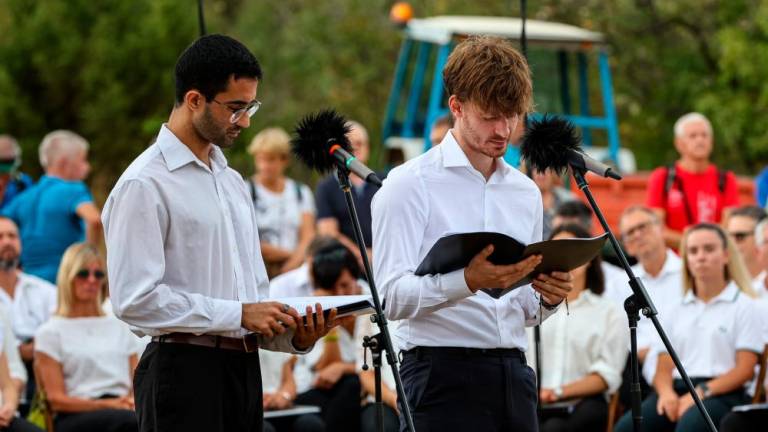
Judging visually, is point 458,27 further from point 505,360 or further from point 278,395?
point 505,360

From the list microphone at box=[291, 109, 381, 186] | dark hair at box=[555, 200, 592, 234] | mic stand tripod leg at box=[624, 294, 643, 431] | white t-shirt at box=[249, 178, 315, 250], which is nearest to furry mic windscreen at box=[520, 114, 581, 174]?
mic stand tripod leg at box=[624, 294, 643, 431]

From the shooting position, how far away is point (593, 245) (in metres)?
4.00

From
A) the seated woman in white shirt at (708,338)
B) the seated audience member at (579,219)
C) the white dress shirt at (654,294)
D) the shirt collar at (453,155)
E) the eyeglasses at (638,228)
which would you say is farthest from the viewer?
the seated audience member at (579,219)

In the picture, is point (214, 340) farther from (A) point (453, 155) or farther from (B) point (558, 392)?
(B) point (558, 392)

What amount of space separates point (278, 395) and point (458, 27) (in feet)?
19.4

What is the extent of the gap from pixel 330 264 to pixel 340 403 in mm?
848

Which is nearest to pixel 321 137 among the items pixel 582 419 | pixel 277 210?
pixel 582 419

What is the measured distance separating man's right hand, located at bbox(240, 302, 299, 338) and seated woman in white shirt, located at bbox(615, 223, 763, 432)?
352cm

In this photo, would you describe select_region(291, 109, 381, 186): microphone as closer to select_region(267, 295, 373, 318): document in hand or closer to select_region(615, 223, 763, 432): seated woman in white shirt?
select_region(267, 295, 373, 318): document in hand

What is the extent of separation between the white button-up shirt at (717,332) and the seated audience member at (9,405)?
3529 mm

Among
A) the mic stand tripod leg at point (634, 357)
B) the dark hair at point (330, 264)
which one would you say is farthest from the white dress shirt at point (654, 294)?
the mic stand tripod leg at point (634, 357)

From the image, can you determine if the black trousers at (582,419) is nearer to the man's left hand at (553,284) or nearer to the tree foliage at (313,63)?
the man's left hand at (553,284)

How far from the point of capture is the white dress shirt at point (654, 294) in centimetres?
739

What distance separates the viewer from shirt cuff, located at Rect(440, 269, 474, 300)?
387 centimetres
